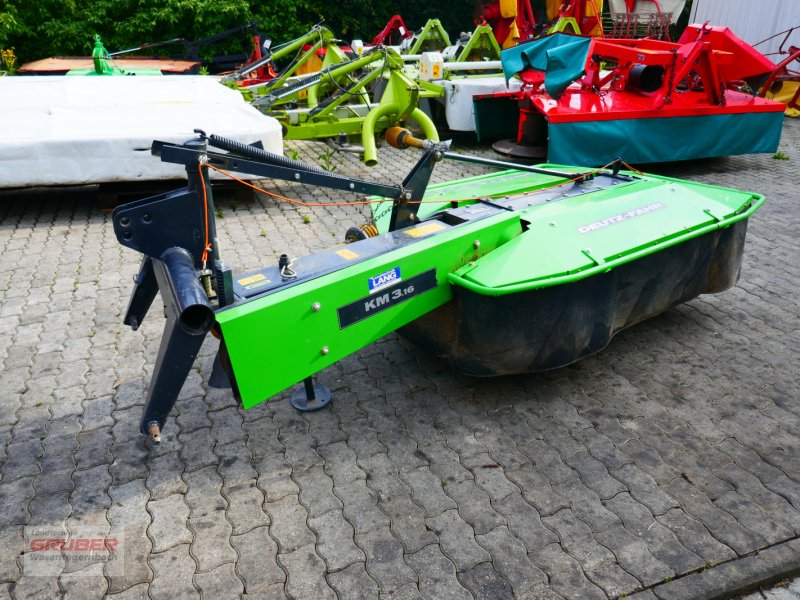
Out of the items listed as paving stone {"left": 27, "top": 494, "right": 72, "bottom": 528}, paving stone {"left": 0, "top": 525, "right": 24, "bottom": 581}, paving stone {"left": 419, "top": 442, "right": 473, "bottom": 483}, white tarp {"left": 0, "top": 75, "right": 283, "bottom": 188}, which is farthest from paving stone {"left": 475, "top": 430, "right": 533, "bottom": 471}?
white tarp {"left": 0, "top": 75, "right": 283, "bottom": 188}

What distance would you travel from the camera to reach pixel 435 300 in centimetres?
304

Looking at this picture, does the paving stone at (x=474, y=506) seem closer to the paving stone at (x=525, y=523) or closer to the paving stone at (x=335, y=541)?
the paving stone at (x=525, y=523)

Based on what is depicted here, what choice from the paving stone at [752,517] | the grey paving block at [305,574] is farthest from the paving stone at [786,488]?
the grey paving block at [305,574]

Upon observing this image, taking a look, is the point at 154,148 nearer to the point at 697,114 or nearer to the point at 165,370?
the point at 165,370

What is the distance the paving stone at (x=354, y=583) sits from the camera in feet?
7.51

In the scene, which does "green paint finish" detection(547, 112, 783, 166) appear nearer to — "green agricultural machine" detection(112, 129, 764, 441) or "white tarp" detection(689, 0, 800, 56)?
"green agricultural machine" detection(112, 129, 764, 441)

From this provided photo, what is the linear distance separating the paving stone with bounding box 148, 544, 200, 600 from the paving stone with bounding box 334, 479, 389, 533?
2.01 feet

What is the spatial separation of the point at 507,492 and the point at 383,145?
254 inches

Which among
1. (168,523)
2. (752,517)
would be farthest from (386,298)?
(752,517)

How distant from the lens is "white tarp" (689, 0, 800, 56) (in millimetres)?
12969

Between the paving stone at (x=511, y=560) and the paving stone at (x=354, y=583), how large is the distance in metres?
0.45

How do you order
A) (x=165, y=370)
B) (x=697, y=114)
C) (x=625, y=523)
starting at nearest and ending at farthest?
(x=165, y=370)
(x=625, y=523)
(x=697, y=114)

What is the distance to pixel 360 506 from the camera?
8.75 ft

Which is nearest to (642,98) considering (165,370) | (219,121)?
(219,121)
